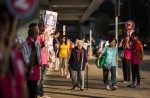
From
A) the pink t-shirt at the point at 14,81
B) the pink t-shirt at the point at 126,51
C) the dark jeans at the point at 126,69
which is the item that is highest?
the pink t-shirt at the point at 126,51

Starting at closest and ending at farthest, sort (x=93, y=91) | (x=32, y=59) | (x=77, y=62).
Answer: (x=32, y=59) → (x=93, y=91) → (x=77, y=62)

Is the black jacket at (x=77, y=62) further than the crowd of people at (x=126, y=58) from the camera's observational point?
No

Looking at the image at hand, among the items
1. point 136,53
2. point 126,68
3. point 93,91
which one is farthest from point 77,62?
point 126,68

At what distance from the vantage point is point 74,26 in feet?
218

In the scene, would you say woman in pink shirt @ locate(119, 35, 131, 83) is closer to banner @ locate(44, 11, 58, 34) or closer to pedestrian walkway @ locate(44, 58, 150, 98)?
pedestrian walkway @ locate(44, 58, 150, 98)

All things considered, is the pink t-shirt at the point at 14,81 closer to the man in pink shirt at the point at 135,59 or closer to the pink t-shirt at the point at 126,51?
the man in pink shirt at the point at 135,59

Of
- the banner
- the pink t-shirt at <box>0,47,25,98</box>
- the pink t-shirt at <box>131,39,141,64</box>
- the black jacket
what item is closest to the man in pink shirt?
→ the pink t-shirt at <box>131,39,141,64</box>

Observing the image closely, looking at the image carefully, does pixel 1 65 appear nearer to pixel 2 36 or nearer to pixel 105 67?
pixel 2 36

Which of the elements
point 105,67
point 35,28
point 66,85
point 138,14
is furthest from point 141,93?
point 138,14

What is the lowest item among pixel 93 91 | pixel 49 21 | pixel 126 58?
pixel 93 91

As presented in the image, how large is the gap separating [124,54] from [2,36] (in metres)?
13.8

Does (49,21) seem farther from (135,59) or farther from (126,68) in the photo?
(126,68)

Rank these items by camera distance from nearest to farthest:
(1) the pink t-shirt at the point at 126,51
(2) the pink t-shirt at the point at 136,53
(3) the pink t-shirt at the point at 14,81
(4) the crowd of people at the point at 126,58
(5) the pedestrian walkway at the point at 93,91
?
(3) the pink t-shirt at the point at 14,81, (5) the pedestrian walkway at the point at 93,91, (4) the crowd of people at the point at 126,58, (2) the pink t-shirt at the point at 136,53, (1) the pink t-shirt at the point at 126,51

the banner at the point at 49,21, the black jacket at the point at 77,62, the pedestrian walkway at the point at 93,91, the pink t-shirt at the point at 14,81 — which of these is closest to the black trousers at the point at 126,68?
the pedestrian walkway at the point at 93,91
